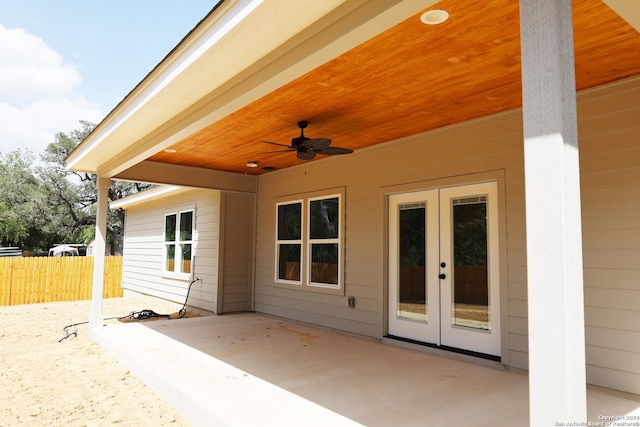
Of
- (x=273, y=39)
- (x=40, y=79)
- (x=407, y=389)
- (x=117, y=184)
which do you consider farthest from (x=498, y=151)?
(x=40, y=79)

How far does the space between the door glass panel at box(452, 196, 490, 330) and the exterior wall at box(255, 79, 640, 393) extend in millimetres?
275

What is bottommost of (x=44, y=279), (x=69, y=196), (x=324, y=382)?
(x=324, y=382)

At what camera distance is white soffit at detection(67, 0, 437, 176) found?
86.0 inches

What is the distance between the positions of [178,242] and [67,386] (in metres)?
5.61

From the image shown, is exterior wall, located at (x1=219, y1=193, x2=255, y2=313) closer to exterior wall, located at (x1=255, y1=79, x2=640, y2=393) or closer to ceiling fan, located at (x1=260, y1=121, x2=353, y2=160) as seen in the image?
exterior wall, located at (x1=255, y1=79, x2=640, y2=393)

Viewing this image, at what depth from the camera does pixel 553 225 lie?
1.38 meters

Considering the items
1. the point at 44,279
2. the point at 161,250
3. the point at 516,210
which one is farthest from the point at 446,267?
the point at 44,279

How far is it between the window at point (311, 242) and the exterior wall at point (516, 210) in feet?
0.77

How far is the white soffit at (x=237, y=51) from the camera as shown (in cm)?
218

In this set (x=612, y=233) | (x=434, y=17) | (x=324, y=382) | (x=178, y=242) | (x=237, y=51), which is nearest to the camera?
(x=434, y=17)

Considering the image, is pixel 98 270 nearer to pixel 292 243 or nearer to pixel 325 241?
pixel 292 243

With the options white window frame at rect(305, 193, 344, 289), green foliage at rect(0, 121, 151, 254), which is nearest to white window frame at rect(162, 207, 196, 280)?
white window frame at rect(305, 193, 344, 289)

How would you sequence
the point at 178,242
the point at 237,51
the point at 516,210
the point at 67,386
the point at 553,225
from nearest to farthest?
the point at 553,225
the point at 237,51
the point at 67,386
the point at 516,210
the point at 178,242

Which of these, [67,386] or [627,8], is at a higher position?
[627,8]
